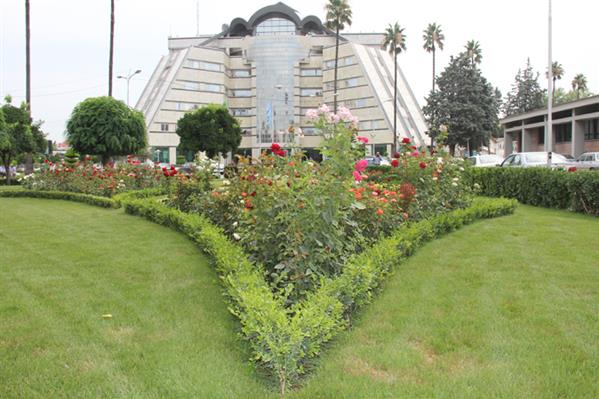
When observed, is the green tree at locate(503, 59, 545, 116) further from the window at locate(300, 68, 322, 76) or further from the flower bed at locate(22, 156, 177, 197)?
the flower bed at locate(22, 156, 177, 197)

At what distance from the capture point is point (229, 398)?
3197 mm

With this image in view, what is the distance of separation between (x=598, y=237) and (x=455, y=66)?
1668 inches

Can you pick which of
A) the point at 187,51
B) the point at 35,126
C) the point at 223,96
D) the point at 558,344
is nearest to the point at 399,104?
the point at 223,96

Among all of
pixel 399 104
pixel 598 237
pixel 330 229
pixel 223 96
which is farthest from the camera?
pixel 223 96

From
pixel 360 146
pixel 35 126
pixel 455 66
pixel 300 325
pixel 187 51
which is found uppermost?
pixel 187 51

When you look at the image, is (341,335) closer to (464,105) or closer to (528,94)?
(464,105)

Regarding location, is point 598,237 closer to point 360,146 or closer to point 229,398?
point 360,146

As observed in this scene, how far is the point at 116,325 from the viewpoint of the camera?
14.8 ft

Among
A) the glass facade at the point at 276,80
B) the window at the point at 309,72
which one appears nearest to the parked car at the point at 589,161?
the glass facade at the point at 276,80

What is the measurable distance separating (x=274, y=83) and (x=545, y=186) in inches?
2780

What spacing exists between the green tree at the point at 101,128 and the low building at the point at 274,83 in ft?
162

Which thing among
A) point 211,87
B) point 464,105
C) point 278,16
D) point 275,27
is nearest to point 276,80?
point 211,87

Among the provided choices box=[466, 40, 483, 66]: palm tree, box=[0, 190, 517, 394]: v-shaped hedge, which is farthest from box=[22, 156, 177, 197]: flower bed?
box=[466, 40, 483, 66]: palm tree

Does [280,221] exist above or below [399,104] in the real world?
below
